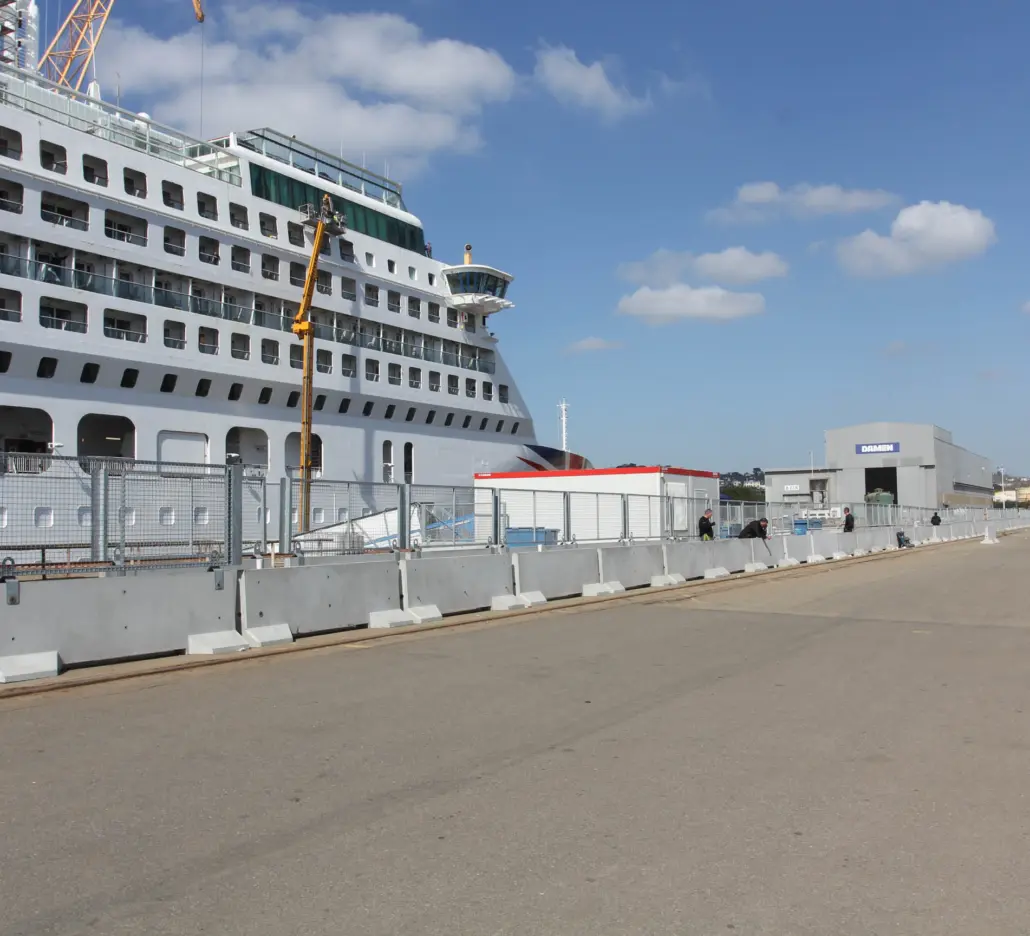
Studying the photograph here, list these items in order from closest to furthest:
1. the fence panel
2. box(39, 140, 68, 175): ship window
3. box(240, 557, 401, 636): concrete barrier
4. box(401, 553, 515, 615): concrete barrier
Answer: the fence panel, box(240, 557, 401, 636): concrete barrier, box(401, 553, 515, 615): concrete barrier, box(39, 140, 68, 175): ship window

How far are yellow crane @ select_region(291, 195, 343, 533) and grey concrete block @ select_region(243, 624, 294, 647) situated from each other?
22.8 metres

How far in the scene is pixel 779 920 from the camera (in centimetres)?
338

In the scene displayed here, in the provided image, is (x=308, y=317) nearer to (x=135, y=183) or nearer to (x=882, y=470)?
(x=135, y=183)

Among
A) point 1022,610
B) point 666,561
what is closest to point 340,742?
point 1022,610

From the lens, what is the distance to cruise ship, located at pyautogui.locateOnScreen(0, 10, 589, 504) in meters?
28.4

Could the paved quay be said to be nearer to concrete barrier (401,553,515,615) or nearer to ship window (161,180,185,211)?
concrete barrier (401,553,515,615)

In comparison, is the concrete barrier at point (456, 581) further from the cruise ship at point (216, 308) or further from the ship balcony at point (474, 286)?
the ship balcony at point (474, 286)

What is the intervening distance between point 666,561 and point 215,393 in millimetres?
19419

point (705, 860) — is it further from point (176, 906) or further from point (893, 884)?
point (176, 906)

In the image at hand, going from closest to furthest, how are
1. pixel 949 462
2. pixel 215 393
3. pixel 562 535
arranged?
pixel 562 535 → pixel 215 393 → pixel 949 462

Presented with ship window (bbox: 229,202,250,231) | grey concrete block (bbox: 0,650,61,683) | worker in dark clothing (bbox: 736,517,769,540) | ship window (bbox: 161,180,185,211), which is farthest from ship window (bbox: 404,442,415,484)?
grey concrete block (bbox: 0,650,61,683)

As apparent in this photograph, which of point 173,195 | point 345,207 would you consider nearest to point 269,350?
point 173,195

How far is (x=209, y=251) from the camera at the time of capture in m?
33.3

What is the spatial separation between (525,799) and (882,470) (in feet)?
345
